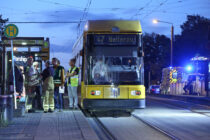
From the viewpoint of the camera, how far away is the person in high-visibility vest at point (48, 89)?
1426 cm

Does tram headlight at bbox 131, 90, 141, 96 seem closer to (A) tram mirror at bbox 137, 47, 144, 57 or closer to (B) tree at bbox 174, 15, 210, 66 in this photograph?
(A) tram mirror at bbox 137, 47, 144, 57

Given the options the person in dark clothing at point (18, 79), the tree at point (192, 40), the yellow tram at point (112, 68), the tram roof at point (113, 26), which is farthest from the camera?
the tree at point (192, 40)

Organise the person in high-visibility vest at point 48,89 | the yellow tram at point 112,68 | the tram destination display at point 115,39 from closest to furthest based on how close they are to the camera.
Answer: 1. the yellow tram at point 112,68
2. the person in high-visibility vest at point 48,89
3. the tram destination display at point 115,39

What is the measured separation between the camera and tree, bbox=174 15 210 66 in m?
73.3

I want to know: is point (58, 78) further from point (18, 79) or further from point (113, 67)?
point (113, 67)

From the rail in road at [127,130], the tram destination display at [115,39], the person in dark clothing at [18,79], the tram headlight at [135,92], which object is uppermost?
the tram destination display at [115,39]

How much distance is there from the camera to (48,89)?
1427 cm

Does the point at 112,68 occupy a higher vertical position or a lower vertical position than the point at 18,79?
higher

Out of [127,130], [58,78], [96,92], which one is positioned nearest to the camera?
[127,130]

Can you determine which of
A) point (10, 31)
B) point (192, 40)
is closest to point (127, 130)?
point (10, 31)

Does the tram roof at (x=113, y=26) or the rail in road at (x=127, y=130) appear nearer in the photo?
the rail in road at (x=127, y=130)

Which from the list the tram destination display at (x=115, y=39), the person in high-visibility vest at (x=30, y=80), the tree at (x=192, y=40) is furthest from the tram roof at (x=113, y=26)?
the tree at (x=192, y=40)

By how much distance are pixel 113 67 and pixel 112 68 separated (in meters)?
0.05

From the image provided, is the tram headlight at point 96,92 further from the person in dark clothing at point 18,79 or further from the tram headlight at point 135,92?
the person in dark clothing at point 18,79
